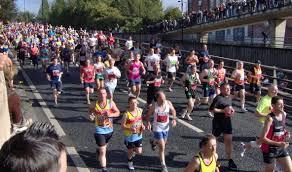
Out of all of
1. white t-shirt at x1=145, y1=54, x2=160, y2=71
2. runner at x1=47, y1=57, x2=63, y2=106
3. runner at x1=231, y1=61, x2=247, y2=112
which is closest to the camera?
runner at x1=231, y1=61, x2=247, y2=112

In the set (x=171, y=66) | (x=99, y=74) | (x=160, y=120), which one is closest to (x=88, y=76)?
(x=99, y=74)

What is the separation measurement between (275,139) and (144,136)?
179 inches

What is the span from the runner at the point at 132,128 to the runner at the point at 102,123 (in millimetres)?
278

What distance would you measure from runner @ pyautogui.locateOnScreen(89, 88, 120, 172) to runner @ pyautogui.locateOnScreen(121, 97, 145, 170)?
278 millimetres

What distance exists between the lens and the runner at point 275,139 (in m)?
8.07

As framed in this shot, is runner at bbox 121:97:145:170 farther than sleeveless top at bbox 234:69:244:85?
No

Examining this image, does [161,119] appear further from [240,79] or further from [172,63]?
[172,63]

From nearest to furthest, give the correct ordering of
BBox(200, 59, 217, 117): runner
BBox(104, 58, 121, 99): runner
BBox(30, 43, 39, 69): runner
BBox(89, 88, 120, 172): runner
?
BBox(89, 88, 120, 172): runner
BBox(104, 58, 121, 99): runner
BBox(200, 59, 217, 117): runner
BBox(30, 43, 39, 69): runner

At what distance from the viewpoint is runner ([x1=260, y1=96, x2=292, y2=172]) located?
8.07 meters

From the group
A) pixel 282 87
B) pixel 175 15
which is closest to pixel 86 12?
pixel 175 15

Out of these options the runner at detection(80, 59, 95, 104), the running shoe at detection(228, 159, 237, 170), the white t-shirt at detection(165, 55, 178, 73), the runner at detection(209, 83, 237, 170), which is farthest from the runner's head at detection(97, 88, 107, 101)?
the white t-shirt at detection(165, 55, 178, 73)

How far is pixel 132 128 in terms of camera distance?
30.9 feet

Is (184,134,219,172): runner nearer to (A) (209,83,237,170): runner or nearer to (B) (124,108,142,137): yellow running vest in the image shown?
(B) (124,108,142,137): yellow running vest

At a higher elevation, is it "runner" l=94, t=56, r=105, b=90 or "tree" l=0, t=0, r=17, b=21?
"tree" l=0, t=0, r=17, b=21
